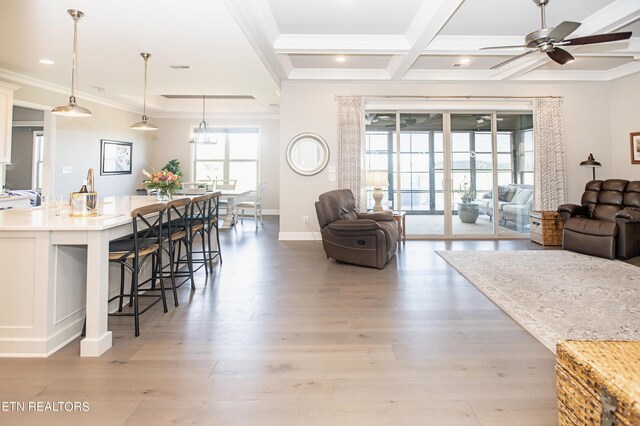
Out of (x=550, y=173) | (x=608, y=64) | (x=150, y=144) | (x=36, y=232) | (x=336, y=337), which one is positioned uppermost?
(x=608, y=64)

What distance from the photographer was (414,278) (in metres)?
3.86

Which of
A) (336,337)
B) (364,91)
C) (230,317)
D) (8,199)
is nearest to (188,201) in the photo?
(230,317)

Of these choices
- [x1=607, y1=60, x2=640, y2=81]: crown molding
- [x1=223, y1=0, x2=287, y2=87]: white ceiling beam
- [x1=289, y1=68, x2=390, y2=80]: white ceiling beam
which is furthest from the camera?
[x1=289, y1=68, x2=390, y2=80]: white ceiling beam

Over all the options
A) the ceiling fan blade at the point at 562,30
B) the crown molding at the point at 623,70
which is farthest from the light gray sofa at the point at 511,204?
the ceiling fan blade at the point at 562,30

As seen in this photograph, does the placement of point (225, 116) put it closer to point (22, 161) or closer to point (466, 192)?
point (22, 161)

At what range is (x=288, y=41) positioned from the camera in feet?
15.8

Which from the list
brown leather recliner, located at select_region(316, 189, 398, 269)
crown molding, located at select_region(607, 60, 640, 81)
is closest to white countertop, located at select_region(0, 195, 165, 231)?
brown leather recliner, located at select_region(316, 189, 398, 269)

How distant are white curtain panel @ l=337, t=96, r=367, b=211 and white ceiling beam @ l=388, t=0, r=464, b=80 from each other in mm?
1120

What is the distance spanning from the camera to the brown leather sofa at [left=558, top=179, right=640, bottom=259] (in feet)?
14.7

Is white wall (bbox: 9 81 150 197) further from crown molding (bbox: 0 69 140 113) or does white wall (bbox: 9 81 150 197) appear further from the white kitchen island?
the white kitchen island

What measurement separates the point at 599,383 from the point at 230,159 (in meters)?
9.70

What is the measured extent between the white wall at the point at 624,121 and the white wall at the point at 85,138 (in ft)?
32.7

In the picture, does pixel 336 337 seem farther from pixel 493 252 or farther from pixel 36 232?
pixel 493 252

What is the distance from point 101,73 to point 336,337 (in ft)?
18.7
